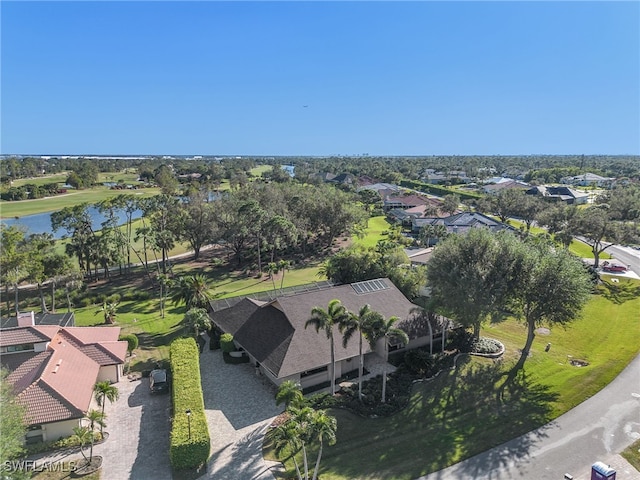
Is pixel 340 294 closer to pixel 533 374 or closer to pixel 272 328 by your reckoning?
pixel 272 328

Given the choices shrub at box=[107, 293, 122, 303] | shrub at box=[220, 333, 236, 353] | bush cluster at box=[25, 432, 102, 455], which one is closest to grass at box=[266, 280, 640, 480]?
bush cluster at box=[25, 432, 102, 455]

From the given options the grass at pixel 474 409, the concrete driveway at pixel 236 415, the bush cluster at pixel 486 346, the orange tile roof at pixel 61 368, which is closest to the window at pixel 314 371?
the concrete driveway at pixel 236 415

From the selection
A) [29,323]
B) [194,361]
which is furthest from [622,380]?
[29,323]

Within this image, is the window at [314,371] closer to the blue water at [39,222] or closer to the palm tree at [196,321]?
the palm tree at [196,321]

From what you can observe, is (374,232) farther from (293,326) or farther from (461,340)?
(293,326)

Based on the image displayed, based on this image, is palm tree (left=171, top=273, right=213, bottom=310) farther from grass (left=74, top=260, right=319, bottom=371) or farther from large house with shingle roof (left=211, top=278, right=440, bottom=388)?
grass (left=74, top=260, right=319, bottom=371)

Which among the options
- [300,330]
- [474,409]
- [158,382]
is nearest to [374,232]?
[300,330]
